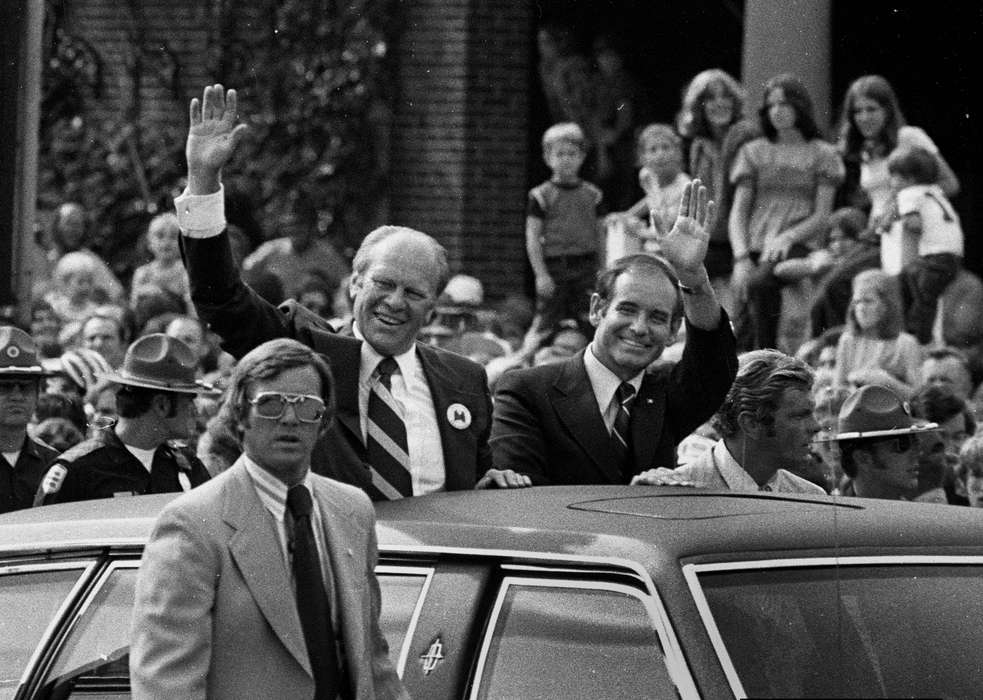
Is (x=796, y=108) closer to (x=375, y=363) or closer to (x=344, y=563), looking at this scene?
(x=375, y=363)

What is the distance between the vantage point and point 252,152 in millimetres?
16562

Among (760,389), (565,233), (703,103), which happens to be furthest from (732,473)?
(565,233)

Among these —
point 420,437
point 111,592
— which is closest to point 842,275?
point 420,437

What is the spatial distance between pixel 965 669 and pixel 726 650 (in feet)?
1.91

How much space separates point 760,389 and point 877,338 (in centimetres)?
432

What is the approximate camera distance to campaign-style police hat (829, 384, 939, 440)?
272 inches

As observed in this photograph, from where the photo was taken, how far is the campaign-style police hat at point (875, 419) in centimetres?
691

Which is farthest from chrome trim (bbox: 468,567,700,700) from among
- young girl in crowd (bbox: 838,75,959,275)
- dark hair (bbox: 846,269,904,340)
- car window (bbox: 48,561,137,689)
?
young girl in crowd (bbox: 838,75,959,275)

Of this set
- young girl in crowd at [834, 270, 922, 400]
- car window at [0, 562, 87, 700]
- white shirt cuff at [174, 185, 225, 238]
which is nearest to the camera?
car window at [0, 562, 87, 700]

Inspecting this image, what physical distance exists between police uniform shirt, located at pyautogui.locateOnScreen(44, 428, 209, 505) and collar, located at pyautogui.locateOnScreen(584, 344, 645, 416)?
82.7 inches

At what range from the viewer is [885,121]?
1086cm

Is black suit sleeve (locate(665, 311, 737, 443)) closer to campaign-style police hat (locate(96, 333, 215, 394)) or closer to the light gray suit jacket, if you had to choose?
the light gray suit jacket

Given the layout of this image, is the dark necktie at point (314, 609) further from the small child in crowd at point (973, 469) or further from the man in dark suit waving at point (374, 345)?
the small child in crowd at point (973, 469)

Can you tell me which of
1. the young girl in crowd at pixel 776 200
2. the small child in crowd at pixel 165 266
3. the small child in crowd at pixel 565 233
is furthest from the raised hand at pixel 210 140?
the small child in crowd at pixel 165 266
